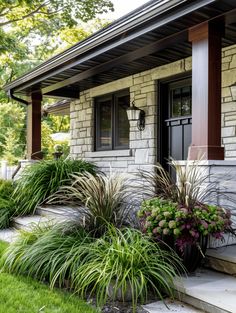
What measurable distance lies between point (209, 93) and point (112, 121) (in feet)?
12.8

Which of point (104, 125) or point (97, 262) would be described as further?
point (104, 125)

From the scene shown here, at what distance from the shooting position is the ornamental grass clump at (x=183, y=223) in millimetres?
3008

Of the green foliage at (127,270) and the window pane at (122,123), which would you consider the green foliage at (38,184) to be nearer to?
the window pane at (122,123)

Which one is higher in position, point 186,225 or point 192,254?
point 186,225

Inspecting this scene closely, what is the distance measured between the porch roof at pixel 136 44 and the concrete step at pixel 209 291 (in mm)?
2556

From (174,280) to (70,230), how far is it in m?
1.23

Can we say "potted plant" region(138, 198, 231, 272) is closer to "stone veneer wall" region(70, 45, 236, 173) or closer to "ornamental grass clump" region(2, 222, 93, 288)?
"ornamental grass clump" region(2, 222, 93, 288)

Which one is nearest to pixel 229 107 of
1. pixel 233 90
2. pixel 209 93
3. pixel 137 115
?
pixel 233 90

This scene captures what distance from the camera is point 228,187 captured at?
12.1 feet

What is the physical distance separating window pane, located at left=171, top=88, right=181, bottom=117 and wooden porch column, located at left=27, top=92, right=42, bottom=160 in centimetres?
311

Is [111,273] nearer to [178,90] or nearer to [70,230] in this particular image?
→ [70,230]

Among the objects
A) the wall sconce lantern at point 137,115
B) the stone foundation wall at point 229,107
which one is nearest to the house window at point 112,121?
the wall sconce lantern at point 137,115

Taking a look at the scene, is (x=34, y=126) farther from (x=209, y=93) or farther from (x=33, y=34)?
(x=33, y=34)

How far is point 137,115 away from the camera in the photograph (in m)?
A: 6.47
